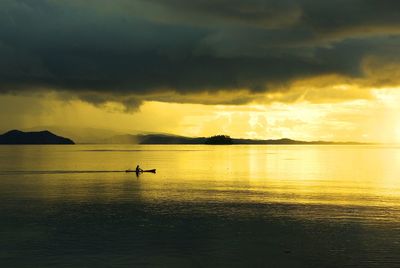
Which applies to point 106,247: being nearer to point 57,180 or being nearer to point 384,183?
point 57,180

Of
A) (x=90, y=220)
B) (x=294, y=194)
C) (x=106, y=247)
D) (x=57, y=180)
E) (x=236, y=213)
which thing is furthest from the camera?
(x=57, y=180)

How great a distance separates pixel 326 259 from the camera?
45.8 m

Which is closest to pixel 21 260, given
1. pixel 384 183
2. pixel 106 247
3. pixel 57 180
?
pixel 106 247

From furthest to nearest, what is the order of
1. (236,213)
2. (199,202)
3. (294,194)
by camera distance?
(294,194), (199,202), (236,213)

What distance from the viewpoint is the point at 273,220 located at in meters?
67.9

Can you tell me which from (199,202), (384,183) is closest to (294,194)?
(199,202)

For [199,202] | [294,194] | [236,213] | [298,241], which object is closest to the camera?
[298,241]

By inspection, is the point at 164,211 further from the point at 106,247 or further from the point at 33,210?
the point at 106,247

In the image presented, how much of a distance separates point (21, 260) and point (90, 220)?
20083 mm

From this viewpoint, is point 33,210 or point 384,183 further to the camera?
point 384,183

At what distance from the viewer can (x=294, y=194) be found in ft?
334

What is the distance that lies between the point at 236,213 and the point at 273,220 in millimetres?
7294

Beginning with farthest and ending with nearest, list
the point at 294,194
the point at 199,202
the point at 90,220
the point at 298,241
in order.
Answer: the point at 294,194, the point at 199,202, the point at 90,220, the point at 298,241

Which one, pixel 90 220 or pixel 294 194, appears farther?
pixel 294 194
